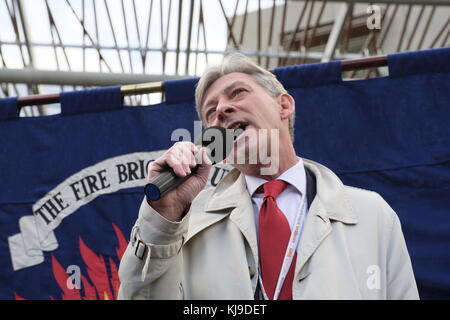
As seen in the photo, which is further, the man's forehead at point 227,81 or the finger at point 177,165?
the man's forehead at point 227,81

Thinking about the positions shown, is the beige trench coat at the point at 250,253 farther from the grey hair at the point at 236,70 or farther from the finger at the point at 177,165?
the grey hair at the point at 236,70

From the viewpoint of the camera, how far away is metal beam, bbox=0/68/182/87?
3.20 metres

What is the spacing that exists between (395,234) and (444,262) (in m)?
0.91

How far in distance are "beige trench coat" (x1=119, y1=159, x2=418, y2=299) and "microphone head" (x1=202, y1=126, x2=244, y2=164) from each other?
145mm

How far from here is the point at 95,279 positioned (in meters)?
2.38

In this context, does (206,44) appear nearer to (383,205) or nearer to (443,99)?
(443,99)

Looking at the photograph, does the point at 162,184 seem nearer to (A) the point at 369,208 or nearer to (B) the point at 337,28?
(A) the point at 369,208

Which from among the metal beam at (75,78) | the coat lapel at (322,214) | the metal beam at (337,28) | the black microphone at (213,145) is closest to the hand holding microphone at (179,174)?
the black microphone at (213,145)

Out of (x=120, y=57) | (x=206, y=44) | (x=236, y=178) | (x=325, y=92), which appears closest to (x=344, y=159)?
(x=325, y=92)

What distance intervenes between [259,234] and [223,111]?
434 mm

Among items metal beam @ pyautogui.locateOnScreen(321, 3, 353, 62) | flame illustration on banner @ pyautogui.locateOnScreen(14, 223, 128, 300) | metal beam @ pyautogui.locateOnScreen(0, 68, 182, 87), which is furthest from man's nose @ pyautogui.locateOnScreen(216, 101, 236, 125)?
metal beam @ pyautogui.locateOnScreen(321, 3, 353, 62)

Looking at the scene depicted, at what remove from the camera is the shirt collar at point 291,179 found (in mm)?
1592

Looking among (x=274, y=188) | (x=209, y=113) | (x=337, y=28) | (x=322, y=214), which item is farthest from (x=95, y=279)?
(x=337, y=28)

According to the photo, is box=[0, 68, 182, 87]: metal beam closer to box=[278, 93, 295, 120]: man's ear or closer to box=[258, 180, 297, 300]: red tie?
box=[278, 93, 295, 120]: man's ear
